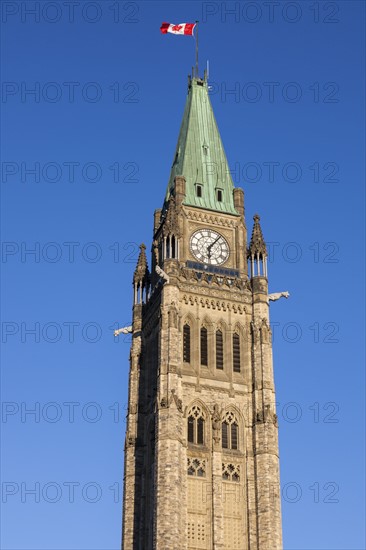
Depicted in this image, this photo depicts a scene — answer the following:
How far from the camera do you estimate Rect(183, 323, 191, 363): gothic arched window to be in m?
74.2

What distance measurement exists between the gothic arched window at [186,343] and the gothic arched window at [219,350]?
7.55 ft

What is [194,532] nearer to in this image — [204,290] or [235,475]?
[235,475]

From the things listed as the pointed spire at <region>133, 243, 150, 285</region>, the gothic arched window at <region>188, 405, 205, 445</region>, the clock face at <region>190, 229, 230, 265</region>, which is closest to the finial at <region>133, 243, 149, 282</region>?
the pointed spire at <region>133, 243, 150, 285</region>

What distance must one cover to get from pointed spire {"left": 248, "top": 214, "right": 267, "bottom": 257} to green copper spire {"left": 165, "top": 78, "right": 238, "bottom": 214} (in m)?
2.86

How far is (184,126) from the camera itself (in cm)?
8919

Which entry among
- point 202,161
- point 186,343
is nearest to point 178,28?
point 202,161

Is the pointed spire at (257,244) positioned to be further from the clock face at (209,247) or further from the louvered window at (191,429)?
the louvered window at (191,429)

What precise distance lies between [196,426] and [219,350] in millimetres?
7106

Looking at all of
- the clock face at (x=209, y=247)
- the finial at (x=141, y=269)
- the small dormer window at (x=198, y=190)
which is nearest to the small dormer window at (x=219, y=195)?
the small dormer window at (x=198, y=190)

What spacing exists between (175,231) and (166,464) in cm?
2007

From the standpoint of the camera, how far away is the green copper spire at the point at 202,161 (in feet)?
275

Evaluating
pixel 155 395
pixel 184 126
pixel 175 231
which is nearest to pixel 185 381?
pixel 155 395

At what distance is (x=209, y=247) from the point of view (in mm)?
80188

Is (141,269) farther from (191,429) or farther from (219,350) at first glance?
(191,429)
